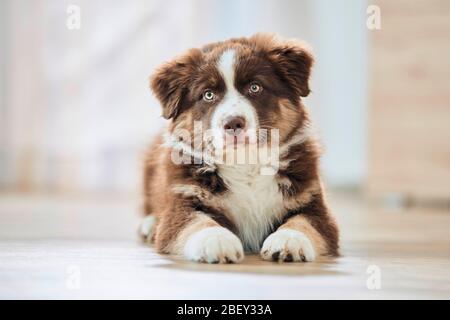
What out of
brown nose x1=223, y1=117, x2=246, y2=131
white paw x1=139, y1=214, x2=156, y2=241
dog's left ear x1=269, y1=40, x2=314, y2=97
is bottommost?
white paw x1=139, y1=214, x2=156, y2=241

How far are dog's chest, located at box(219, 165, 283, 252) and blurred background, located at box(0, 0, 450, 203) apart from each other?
9.01ft

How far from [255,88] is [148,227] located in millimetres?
850

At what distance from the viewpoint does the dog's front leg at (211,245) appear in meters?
1.94

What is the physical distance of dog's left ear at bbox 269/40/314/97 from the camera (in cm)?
221

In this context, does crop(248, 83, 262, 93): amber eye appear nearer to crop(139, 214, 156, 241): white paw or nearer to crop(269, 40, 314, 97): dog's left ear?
crop(269, 40, 314, 97): dog's left ear

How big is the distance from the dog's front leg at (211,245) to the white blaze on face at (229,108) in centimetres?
26

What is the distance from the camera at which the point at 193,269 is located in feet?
6.14

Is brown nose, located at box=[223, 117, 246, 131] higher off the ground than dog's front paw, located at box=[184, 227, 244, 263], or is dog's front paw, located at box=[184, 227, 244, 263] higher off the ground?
brown nose, located at box=[223, 117, 246, 131]

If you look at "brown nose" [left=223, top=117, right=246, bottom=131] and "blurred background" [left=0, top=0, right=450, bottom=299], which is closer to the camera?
"brown nose" [left=223, top=117, right=246, bottom=131]

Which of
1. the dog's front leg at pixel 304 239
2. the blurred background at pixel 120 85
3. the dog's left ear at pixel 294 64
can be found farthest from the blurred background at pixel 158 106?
the dog's left ear at pixel 294 64

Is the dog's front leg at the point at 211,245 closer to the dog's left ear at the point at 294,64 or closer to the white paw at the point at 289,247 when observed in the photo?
the white paw at the point at 289,247

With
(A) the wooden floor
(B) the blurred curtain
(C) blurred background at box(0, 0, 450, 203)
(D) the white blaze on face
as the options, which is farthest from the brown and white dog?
(B) the blurred curtain

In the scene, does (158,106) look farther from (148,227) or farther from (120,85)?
(120,85)
